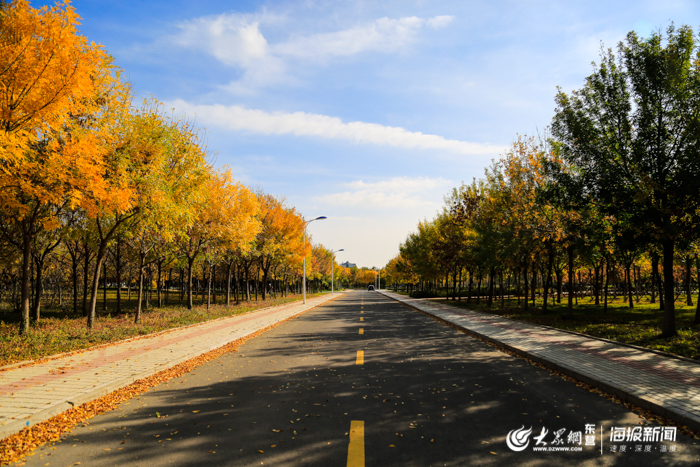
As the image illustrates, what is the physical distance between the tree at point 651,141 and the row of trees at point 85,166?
51.5 feet

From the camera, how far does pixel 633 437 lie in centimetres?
475

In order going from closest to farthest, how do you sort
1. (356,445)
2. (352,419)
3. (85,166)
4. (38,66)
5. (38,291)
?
(356,445)
(352,419)
(38,66)
(85,166)
(38,291)

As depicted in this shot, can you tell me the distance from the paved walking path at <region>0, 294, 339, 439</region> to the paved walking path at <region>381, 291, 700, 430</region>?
8.81m

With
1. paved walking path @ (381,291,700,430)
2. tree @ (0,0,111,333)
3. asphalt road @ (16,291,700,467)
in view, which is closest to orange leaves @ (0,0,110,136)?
tree @ (0,0,111,333)

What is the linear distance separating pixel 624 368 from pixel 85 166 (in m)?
14.1

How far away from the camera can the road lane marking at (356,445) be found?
12.9 ft

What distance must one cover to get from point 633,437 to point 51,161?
13.6m

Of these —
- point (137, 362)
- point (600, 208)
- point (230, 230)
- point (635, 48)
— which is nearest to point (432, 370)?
point (137, 362)

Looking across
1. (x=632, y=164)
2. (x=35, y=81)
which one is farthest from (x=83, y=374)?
(x=632, y=164)

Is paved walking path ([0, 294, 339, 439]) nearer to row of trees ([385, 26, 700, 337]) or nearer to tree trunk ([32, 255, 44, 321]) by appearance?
tree trunk ([32, 255, 44, 321])

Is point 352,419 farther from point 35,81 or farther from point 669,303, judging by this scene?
point 669,303

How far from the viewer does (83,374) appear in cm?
765

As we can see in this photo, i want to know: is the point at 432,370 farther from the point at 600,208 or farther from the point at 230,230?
the point at 230,230

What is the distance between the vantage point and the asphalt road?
163 inches
